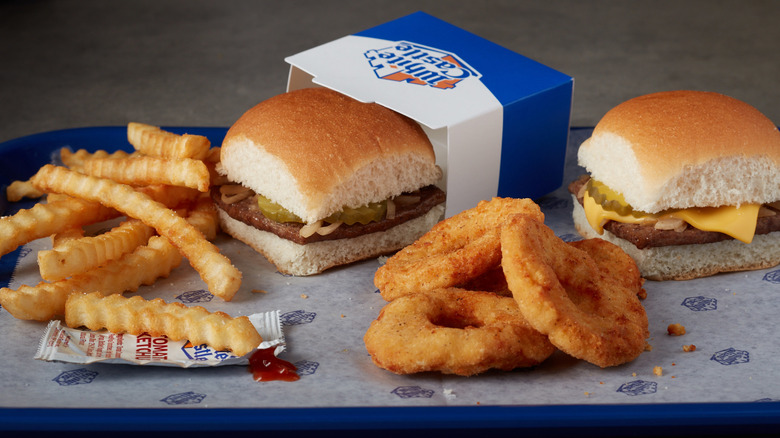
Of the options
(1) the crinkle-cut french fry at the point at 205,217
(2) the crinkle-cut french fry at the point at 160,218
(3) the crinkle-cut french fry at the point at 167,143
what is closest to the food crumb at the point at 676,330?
(2) the crinkle-cut french fry at the point at 160,218

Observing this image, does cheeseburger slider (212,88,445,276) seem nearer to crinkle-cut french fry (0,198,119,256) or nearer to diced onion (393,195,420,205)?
diced onion (393,195,420,205)

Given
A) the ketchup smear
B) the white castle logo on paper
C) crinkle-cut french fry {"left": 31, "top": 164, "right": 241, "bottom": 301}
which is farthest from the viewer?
the white castle logo on paper

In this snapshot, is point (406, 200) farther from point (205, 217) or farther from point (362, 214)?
point (205, 217)

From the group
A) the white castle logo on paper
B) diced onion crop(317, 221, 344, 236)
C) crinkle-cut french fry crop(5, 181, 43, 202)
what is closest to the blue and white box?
the white castle logo on paper

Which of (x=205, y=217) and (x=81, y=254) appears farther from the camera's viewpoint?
(x=205, y=217)

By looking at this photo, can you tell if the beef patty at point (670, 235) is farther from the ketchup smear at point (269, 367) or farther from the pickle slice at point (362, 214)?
the ketchup smear at point (269, 367)

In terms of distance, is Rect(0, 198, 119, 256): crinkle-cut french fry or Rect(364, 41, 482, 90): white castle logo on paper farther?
Rect(364, 41, 482, 90): white castle logo on paper

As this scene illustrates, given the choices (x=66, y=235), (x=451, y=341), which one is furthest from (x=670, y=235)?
(x=66, y=235)
